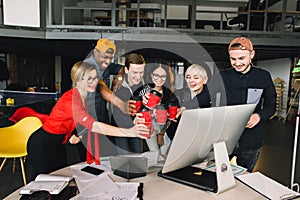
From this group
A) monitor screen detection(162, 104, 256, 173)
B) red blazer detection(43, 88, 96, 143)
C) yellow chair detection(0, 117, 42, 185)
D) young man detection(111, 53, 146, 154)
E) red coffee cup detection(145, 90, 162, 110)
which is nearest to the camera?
monitor screen detection(162, 104, 256, 173)

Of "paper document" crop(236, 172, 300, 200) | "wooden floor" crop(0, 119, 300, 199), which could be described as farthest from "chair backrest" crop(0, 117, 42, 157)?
"paper document" crop(236, 172, 300, 200)

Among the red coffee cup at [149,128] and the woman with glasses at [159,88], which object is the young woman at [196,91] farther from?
the red coffee cup at [149,128]

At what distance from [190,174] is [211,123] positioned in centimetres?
47

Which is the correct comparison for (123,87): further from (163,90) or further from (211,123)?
(211,123)

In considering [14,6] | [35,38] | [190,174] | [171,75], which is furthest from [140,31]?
[190,174]

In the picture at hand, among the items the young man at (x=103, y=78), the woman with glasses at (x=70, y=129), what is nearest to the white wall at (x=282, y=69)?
the young man at (x=103, y=78)

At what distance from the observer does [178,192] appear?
138cm

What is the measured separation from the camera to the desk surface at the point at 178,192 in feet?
4.36

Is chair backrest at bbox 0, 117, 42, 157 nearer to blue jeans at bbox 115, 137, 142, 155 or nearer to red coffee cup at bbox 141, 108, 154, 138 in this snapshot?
blue jeans at bbox 115, 137, 142, 155

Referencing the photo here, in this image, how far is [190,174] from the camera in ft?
5.12

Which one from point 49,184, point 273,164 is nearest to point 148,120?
point 49,184

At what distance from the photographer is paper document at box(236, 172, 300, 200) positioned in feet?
4.49

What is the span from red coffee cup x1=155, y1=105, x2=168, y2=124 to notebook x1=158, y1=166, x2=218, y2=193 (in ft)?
1.48

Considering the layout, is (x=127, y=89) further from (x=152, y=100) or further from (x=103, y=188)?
(x=103, y=188)
